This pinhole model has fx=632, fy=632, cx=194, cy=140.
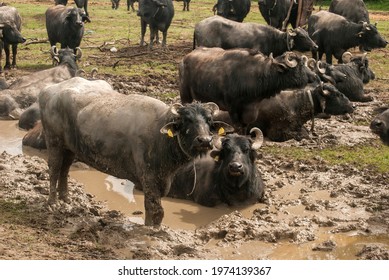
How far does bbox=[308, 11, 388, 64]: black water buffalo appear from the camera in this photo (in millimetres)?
16016

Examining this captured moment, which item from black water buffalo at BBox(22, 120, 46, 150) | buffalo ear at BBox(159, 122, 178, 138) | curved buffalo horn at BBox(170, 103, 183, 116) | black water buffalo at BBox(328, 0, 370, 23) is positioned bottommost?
black water buffalo at BBox(22, 120, 46, 150)

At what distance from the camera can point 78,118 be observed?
6629 mm

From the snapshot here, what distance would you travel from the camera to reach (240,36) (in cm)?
1332

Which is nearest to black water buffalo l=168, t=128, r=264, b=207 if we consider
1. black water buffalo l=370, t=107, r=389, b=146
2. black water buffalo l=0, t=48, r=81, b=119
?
black water buffalo l=370, t=107, r=389, b=146

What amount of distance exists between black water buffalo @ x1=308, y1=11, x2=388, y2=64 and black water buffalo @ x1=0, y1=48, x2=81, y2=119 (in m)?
6.42

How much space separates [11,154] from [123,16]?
19186 millimetres

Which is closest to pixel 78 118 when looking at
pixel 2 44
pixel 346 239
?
pixel 346 239

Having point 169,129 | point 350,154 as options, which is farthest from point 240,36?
point 169,129

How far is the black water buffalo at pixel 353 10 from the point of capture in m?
19.2

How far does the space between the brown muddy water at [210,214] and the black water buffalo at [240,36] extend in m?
5.06

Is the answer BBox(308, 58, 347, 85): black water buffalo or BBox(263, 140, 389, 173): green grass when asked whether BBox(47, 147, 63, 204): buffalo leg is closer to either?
BBox(263, 140, 389, 173): green grass

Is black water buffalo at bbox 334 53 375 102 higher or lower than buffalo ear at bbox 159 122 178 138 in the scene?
lower

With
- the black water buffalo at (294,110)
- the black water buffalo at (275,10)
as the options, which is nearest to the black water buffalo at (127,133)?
the black water buffalo at (294,110)

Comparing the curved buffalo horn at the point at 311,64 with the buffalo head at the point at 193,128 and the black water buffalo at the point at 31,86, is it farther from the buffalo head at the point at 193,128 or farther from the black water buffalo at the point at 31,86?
the buffalo head at the point at 193,128
